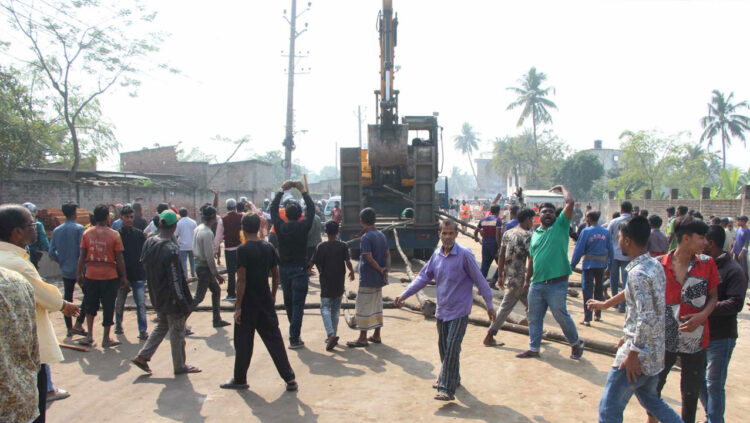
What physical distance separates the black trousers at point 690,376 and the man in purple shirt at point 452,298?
1519mm

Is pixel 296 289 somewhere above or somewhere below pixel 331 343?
above

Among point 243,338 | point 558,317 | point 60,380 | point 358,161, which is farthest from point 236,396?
point 358,161

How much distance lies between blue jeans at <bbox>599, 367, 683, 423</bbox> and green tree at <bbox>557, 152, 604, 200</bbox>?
44.7 m

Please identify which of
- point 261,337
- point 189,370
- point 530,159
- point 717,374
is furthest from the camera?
point 530,159

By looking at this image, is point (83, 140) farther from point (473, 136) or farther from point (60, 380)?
point (473, 136)

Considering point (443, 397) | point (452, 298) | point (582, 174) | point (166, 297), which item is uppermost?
point (582, 174)

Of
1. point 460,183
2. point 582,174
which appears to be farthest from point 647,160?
point 460,183

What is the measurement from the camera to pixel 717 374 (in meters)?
3.90

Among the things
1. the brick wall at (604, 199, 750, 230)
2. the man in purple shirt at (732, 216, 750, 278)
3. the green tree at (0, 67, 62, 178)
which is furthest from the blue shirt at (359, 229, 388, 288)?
the green tree at (0, 67, 62, 178)

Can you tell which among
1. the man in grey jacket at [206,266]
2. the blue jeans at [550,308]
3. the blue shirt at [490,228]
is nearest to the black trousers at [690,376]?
the blue jeans at [550,308]

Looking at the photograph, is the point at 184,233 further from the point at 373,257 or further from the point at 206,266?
the point at 373,257

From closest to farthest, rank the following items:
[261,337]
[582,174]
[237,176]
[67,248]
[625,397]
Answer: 1. [625,397]
2. [261,337]
3. [67,248]
4. [237,176]
5. [582,174]

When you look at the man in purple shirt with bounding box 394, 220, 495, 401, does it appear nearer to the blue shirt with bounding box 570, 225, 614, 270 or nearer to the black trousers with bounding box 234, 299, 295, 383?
the black trousers with bounding box 234, 299, 295, 383

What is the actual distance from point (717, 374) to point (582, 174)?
4500 centimetres
